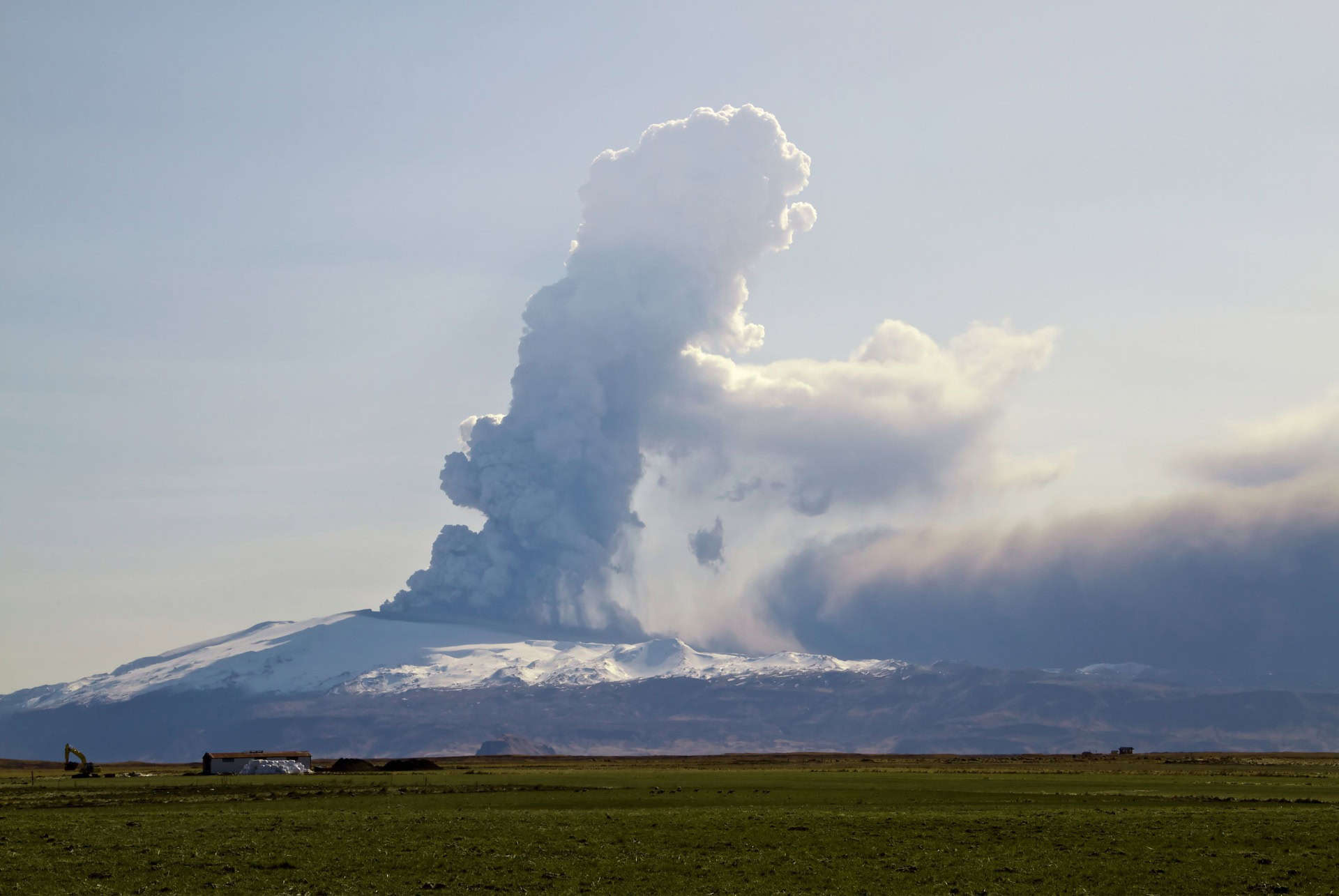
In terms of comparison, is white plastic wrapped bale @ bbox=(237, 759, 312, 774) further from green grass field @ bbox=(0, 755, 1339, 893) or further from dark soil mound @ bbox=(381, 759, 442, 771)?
green grass field @ bbox=(0, 755, 1339, 893)

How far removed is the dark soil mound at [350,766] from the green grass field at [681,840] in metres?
52.9

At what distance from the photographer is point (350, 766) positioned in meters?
160

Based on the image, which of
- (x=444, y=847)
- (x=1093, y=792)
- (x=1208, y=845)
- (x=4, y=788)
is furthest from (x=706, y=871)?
(x=4, y=788)

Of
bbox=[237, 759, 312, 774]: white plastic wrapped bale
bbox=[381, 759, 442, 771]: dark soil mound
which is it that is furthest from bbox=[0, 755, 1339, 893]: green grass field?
bbox=[381, 759, 442, 771]: dark soil mound

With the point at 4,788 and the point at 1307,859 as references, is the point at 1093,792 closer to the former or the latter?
the point at 1307,859

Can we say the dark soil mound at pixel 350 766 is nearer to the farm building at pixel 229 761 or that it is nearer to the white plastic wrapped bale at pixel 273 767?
the farm building at pixel 229 761

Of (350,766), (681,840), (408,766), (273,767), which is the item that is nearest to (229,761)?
(273,767)

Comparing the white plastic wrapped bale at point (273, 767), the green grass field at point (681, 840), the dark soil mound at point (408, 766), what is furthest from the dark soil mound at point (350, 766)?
the green grass field at point (681, 840)

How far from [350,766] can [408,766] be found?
710 cm

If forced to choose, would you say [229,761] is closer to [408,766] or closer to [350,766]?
[350,766]

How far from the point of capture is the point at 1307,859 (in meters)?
50.8

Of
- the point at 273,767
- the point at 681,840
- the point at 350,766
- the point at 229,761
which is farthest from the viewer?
the point at 350,766

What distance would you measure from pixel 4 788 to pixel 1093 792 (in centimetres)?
8647

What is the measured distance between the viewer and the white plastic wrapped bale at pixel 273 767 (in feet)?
481
